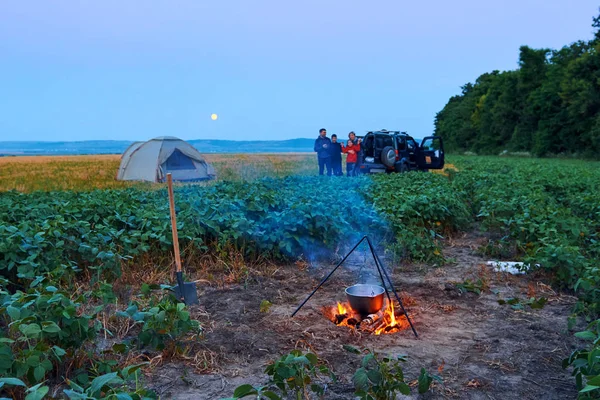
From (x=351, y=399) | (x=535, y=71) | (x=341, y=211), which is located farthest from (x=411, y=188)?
(x=535, y=71)

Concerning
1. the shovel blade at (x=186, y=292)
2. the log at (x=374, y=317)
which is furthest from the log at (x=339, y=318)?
the shovel blade at (x=186, y=292)

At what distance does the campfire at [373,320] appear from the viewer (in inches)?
169

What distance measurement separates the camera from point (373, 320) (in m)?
4.39

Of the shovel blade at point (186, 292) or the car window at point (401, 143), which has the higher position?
the car window at point (401, 143)

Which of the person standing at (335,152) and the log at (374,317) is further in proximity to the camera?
the person standing at (335,152)

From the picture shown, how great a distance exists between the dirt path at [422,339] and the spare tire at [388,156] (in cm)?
1188

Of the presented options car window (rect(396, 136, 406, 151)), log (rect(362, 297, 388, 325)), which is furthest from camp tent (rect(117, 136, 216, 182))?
log (rect(362, 297, 388, 325))

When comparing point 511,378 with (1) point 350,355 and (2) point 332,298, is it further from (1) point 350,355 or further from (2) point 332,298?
(2) point 332,298

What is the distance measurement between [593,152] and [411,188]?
98.2 ft

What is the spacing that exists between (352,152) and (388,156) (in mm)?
1263

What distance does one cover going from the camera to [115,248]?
5559mm

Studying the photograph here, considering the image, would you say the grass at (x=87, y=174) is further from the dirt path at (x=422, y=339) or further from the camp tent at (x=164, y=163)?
the dirt path at (x=422, y=339)

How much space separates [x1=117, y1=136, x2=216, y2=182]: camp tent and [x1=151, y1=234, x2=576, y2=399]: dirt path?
38.7 feet

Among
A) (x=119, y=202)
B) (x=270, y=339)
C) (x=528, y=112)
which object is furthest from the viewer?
(x=528, y=112)
